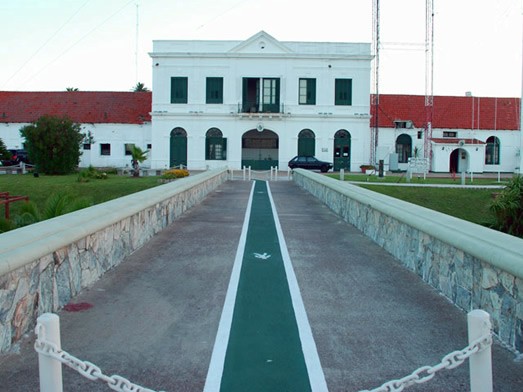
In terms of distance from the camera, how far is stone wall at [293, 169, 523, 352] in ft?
18.1

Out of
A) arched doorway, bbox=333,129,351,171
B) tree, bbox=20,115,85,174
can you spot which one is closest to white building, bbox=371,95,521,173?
arched doorway, bbox=333,129,351,171

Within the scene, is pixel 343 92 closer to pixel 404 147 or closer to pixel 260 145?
pixel 404 147

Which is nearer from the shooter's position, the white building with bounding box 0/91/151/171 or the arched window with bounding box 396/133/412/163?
the arched window with bounding box 396/133/412/163

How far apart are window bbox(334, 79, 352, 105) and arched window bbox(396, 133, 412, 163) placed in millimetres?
6481

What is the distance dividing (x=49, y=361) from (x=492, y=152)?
2316 inches

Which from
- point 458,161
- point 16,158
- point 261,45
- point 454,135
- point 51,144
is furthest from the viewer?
point 454,135

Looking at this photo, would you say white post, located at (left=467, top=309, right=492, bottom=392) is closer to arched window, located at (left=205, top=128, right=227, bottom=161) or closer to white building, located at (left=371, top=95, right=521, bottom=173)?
white building, located at (left=371, top=95, right=521, bottom=173)

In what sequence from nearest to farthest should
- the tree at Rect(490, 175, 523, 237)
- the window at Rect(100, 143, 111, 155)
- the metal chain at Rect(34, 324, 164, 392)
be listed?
1. the metal chain at Rect(34, 324, 164, 392)
2. the tree at Rect(490, 175, 523, 237)
3. the window at Rect(100, 143, 111, 155)

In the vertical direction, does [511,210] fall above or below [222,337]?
above

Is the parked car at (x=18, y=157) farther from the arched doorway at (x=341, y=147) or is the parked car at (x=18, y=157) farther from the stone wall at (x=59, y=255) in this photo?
the stone wall at (x=59, y=255)

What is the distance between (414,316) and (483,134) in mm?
54615

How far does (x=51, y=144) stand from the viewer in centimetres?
4197

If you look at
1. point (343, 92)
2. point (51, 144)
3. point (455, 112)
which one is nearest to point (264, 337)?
point (51, 144)

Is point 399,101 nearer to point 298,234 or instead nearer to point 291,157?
point 291,157
